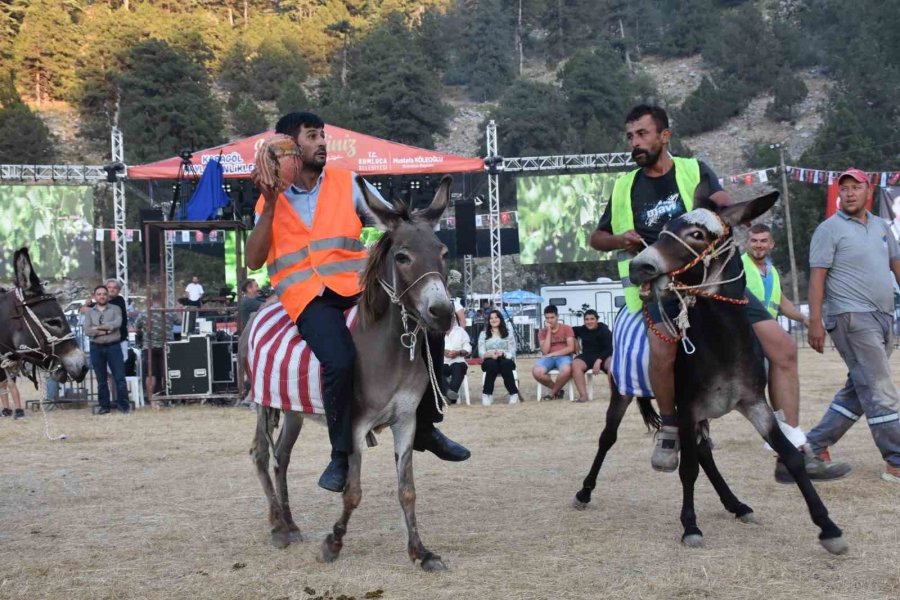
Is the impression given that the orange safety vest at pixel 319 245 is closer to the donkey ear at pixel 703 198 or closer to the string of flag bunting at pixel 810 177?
the donkey ear at pixel 703 198

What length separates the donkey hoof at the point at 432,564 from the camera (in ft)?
16.4

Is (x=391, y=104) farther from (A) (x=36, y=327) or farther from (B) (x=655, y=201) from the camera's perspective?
(B) (x=655, y=201)

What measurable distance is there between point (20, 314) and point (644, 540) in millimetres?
4116

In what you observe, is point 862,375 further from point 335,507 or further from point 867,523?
point 335,507

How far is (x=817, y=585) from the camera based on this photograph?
4.50 m

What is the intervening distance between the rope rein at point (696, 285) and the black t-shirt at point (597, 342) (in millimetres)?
10506

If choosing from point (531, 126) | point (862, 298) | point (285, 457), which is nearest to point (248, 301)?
point (285, 457)

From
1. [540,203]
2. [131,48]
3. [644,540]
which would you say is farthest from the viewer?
[131,48]

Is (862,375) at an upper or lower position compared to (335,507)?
upper

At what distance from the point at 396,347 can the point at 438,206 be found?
2.70 ft

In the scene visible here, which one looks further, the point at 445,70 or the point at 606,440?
the point at 445,70

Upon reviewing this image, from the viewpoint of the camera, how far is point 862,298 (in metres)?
7.29

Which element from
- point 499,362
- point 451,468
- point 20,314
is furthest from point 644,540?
point 499,362

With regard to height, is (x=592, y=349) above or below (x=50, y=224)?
below
